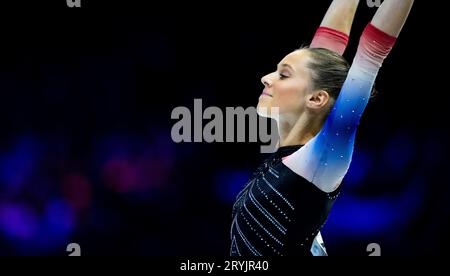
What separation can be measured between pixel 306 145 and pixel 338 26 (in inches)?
22.7

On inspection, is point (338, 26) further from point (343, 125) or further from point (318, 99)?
point (343, 125)

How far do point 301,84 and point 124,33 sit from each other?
1.37 metres

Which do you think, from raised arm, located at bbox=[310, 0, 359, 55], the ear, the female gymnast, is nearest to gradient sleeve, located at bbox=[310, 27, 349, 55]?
raised arm, located at bbox=[310, 0, 359, 55]

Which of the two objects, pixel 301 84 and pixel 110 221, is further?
pixel 110 221

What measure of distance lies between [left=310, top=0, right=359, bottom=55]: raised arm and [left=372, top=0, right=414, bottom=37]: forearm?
48 centimetres

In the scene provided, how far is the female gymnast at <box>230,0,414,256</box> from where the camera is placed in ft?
5.91

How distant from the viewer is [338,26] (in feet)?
7.40

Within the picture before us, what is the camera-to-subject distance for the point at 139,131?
315cm

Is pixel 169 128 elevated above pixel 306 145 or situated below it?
below

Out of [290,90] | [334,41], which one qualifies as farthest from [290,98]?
[334,41]

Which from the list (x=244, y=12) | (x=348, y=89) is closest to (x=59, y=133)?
(x=244, y=12)

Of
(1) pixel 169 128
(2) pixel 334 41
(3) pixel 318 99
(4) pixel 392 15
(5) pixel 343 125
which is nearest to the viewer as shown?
(4) pixel 392 15

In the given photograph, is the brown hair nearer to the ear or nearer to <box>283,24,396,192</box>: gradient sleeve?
the ear

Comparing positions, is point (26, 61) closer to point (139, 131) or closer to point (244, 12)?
point (139, 131)
